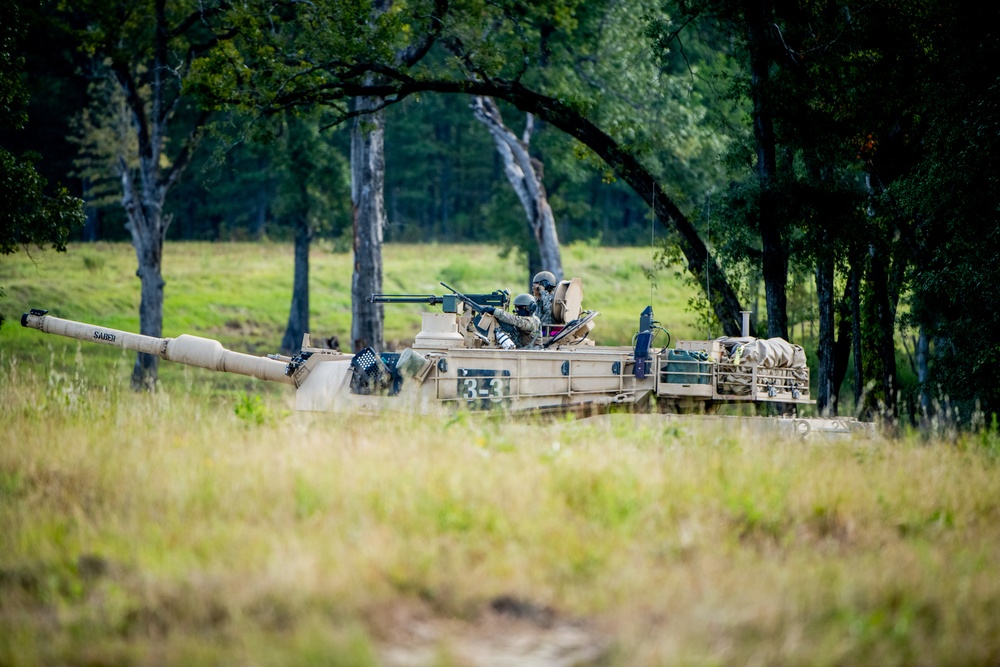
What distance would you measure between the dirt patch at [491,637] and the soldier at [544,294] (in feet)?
30.6

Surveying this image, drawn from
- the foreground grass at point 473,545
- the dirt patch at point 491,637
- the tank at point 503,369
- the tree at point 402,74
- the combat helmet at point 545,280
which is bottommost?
the dirt patch at point 491,637

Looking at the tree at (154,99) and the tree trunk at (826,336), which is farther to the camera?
the tree at (154,99)

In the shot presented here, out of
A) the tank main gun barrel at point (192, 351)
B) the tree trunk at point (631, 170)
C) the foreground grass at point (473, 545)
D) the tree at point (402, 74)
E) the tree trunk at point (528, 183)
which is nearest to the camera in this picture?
the foreground grass at point (473, 545)

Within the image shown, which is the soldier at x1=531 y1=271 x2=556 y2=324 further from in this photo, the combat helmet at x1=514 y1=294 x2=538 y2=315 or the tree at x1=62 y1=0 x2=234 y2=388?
the tree at x1=62 y1=0 x2=234 y2=388

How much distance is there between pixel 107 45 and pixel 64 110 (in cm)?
2626

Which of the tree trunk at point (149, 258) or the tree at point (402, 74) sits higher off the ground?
the tree at point (402, 74)

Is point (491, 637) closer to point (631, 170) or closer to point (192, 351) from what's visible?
point (192, 351)

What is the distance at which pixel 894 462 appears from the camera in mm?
11086

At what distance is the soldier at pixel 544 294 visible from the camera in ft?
53.7

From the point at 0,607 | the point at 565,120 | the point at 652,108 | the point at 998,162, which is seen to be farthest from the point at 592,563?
the point at 652,108

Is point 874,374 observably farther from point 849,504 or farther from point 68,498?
point 68,498

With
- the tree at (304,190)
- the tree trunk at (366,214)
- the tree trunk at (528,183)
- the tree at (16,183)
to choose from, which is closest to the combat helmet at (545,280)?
the tree at (16,183)

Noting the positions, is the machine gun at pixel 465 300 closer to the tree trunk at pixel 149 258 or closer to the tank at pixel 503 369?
the tank at pixel 503 369

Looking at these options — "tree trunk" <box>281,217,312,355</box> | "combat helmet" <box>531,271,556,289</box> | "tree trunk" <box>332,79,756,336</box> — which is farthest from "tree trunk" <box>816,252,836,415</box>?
"tree trunk" <box>281,217,312,355</box>
